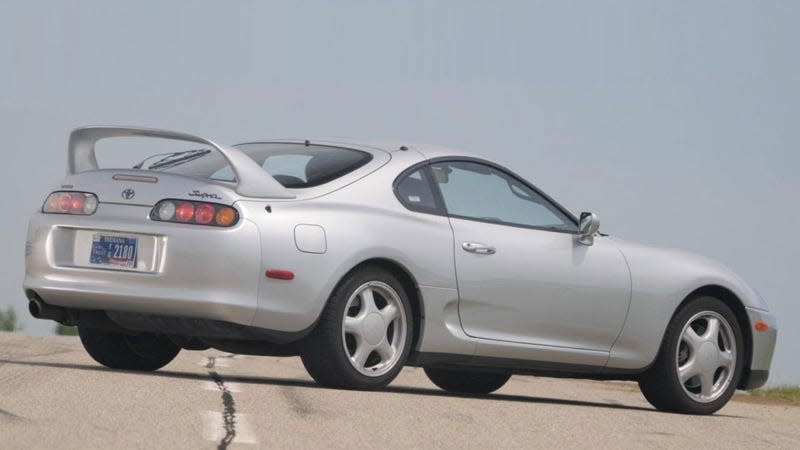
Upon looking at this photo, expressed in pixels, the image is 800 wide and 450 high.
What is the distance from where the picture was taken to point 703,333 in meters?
11.1

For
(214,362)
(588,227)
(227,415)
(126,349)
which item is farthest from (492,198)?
(214,362)

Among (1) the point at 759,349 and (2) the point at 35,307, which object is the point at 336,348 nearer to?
(2) the point at 35,307

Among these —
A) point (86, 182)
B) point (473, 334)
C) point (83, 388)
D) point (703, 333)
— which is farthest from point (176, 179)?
point (703, 333)

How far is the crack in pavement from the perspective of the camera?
6.41 m

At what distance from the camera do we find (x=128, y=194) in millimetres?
9016

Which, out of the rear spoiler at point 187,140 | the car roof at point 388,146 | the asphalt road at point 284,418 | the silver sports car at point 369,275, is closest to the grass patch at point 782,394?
the silver sports car at point 369,275

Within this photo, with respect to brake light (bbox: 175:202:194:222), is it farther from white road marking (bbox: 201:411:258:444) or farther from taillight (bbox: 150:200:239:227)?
white road marking (bbox: 201:411:258:444)

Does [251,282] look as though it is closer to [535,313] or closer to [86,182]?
[86,182]

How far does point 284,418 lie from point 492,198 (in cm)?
334

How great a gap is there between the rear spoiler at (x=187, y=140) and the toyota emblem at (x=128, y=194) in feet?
1.37

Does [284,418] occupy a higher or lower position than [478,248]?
lower

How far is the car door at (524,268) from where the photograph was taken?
9844 mm

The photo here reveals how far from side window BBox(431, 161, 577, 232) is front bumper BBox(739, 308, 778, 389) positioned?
63.8 inches

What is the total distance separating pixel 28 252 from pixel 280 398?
2049 millimetres
